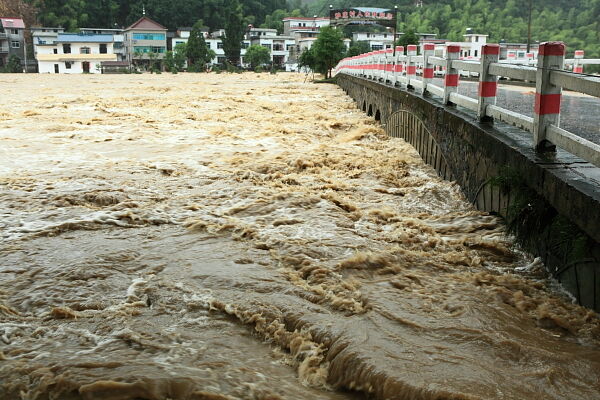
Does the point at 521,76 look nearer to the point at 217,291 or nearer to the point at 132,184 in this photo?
the point at 217,291

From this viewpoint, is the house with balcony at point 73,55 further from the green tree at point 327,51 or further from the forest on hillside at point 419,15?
the green tree at point 327,51

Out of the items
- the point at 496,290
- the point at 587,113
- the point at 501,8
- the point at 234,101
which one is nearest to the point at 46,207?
the point at 496,290

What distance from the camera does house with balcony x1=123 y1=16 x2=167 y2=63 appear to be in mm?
80125

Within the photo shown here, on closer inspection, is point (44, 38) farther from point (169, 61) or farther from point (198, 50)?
point (198, 50)

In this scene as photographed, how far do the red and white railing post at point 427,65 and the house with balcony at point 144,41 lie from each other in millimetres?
72249

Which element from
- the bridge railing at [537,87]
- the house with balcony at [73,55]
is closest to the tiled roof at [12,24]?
the house with balcony at [73,55]

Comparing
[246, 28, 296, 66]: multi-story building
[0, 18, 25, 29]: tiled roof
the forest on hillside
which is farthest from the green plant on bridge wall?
[246, 28, 296, 66]: multi-story building

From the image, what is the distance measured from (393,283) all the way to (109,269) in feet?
7.72

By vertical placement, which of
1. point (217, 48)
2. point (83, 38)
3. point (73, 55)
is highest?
point (83, 38)

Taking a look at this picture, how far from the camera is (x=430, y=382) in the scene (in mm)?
3518

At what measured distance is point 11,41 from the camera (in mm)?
79500

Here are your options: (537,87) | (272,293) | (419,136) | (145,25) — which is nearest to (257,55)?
(145,25)

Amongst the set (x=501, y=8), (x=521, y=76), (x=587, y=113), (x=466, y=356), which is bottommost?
(x=466, y=356)

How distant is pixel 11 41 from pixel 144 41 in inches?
629
